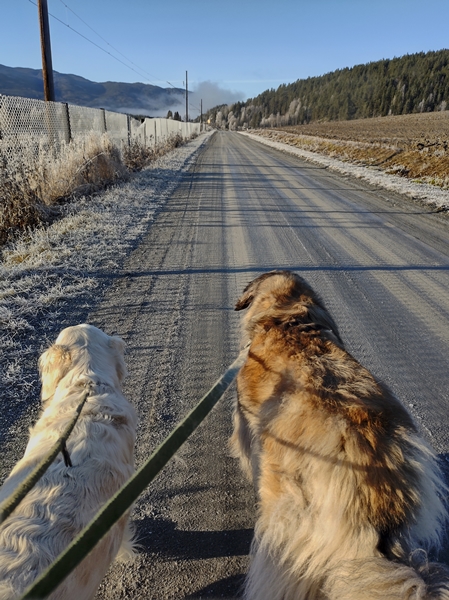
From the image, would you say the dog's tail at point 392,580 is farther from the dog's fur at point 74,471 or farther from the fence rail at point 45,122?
the fence rail at point 45,122

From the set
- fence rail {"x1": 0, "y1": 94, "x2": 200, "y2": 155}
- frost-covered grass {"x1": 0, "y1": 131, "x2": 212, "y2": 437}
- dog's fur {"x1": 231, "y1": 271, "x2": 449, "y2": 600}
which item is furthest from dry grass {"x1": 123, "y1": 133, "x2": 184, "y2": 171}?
dog's fur {"x1": 231, "y1": 271, "x2": 449, "y2": 600}

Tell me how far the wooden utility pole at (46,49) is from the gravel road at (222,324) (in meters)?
6.01

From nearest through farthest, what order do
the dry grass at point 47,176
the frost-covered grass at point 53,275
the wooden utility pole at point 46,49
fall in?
the frost-covered grass at point 53,275
the dry grass at point 47,176
the wooden utility pole at point 46,49

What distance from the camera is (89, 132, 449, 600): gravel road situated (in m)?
2.22

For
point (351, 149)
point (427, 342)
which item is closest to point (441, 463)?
point (427, 342)

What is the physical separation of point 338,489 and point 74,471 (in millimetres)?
1130

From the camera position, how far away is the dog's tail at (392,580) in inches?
48.5

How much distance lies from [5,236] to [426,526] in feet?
24.5

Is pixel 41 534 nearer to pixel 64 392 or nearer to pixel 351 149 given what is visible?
pixel 64 392

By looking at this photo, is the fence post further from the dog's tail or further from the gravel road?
the dog's tail

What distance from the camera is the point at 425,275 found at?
6172mm

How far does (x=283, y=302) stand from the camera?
292 centimetres

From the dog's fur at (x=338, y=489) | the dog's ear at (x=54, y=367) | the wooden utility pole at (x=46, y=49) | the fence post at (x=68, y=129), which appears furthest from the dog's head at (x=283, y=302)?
the wooden utility pole at (x=46, y=49)

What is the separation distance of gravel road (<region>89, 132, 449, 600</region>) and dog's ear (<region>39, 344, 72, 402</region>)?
769 millimetres
